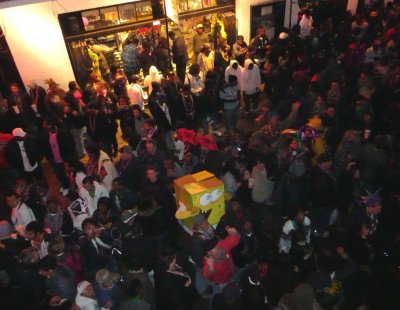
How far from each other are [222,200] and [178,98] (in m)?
3.60

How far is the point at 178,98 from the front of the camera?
8.54 metres

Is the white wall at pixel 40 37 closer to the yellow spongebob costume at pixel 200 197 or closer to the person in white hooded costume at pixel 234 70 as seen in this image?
the person in white hooded costume at pixel 234 70

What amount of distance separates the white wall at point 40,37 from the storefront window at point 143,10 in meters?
0.84

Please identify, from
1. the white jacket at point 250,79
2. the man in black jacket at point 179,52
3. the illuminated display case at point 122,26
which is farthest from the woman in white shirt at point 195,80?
the illuminated display case at point 122,26

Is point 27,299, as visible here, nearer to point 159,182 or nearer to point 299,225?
point 159,182

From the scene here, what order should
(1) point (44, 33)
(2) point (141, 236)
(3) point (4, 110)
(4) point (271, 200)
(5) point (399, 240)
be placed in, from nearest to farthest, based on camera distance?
(2) point (141, 236) → (5) point (399, 240) → (4) point (271, 200) → (3) point (4, 110) → (1) point (44, 33)

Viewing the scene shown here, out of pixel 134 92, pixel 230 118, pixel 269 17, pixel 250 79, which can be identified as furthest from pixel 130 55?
pixel 269 17

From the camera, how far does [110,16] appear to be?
35.8 ft

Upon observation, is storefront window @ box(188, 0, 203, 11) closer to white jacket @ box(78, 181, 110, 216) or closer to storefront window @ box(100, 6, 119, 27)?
storefront window @ box(100, 6, 119, 27)

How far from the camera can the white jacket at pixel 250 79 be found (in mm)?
9422

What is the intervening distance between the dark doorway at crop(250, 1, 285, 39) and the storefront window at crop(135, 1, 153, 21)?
3.88 meters

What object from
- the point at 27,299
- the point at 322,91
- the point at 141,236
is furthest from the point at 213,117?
the point at 27,299

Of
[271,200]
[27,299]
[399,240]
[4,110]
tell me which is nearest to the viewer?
[27,299]

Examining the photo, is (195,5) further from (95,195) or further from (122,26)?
(95,195)
